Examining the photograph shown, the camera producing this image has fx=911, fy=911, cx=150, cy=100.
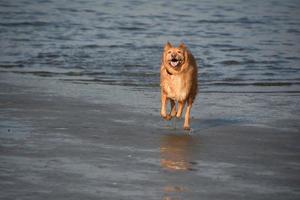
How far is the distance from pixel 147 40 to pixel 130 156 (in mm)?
16104

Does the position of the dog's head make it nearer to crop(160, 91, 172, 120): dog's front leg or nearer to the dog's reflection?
crop(160, 91, 172, 120): dog's front leg

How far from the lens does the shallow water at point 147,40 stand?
1722 cm

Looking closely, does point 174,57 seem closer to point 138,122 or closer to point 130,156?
point 138,122

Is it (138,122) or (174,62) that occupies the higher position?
(174,62)

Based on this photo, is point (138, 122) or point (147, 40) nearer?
point (138, 122)

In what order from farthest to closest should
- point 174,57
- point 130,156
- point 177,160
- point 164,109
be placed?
point 164,109 → point 174,57 → point 130,156 → point 177,160

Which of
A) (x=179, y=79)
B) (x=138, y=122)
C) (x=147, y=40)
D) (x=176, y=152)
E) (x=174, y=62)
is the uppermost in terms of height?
(x=174, y=62)

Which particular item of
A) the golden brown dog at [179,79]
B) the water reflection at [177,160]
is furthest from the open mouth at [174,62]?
the water reflection at [177,160]

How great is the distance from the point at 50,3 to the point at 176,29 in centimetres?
1148

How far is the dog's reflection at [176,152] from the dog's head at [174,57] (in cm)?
101

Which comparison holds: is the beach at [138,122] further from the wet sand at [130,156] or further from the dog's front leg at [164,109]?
the dog's front leg at [164,109]

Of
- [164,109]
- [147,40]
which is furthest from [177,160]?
[147,40]

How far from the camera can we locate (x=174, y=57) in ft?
35.9

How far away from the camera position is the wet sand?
7691 millimetres
